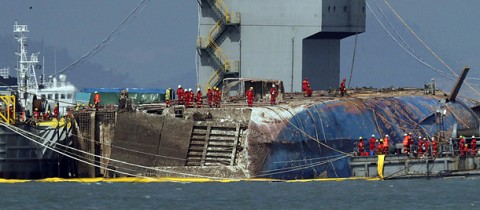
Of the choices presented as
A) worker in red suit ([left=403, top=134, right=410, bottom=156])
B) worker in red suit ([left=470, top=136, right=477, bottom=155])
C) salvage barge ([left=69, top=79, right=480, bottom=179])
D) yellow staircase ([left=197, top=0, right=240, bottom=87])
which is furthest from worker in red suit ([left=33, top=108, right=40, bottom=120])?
worker in red suit ([left=470, top=136, right=477, bottom=155])

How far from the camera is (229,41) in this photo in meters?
105

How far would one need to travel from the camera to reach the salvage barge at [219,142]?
A: 84.8 m

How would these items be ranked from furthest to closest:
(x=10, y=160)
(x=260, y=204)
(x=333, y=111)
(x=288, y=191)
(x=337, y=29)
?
(x=337, y=29) < (x=333, y=111) < (x=10, y=160) < (x=288, y=191) < (x=260, y=204)

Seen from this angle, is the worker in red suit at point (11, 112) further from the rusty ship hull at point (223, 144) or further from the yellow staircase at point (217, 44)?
the yellow staircase at point (217, 44)

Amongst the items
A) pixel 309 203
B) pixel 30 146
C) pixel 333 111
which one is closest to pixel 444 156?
pixel 333 111

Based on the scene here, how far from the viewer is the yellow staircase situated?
343 ft

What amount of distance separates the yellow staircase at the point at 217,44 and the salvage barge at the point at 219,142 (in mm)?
14553

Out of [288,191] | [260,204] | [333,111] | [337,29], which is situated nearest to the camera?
[260,204]

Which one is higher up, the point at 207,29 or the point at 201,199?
the point at 207,29

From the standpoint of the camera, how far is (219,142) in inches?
3351

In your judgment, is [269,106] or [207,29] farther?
[207,29]

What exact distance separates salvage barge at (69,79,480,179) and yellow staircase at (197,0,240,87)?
14553mm

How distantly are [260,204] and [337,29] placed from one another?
31701 millimetres

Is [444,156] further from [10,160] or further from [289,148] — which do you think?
[10,160]
